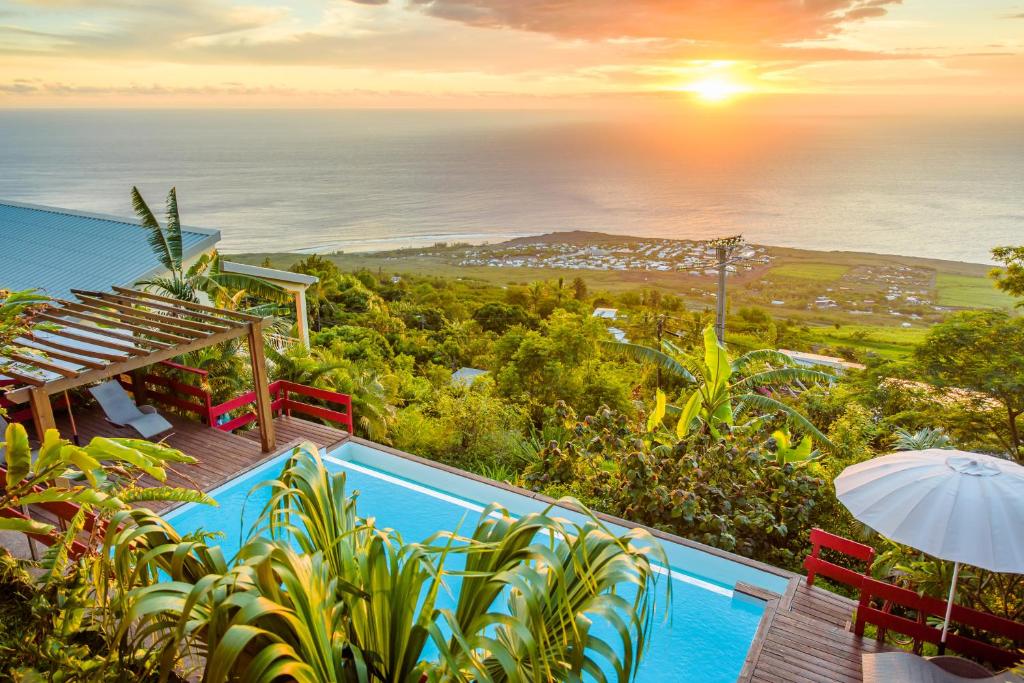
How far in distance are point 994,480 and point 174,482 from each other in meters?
7.63

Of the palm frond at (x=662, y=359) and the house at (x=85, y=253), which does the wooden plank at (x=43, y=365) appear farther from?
the palm frond at (x=662, y=359)

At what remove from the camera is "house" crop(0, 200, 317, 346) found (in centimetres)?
1176

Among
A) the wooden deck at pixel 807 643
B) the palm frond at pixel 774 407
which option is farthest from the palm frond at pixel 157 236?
the wooden deck at pixel 807 643

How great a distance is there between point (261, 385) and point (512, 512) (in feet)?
11.0

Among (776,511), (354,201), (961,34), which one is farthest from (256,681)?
(354,201)

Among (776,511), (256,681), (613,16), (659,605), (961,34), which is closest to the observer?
(256,681)

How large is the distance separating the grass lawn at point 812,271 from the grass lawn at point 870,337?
1393 centimetres

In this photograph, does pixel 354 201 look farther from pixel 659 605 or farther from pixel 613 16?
pixel 659 605

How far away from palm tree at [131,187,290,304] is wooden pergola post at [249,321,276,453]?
3325 mm

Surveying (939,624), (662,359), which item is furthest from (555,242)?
(939,624)

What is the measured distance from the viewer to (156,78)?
52156 mm

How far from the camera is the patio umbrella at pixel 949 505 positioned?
3.93 metres

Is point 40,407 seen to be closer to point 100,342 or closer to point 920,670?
point 100,342

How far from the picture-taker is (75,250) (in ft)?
42.7
